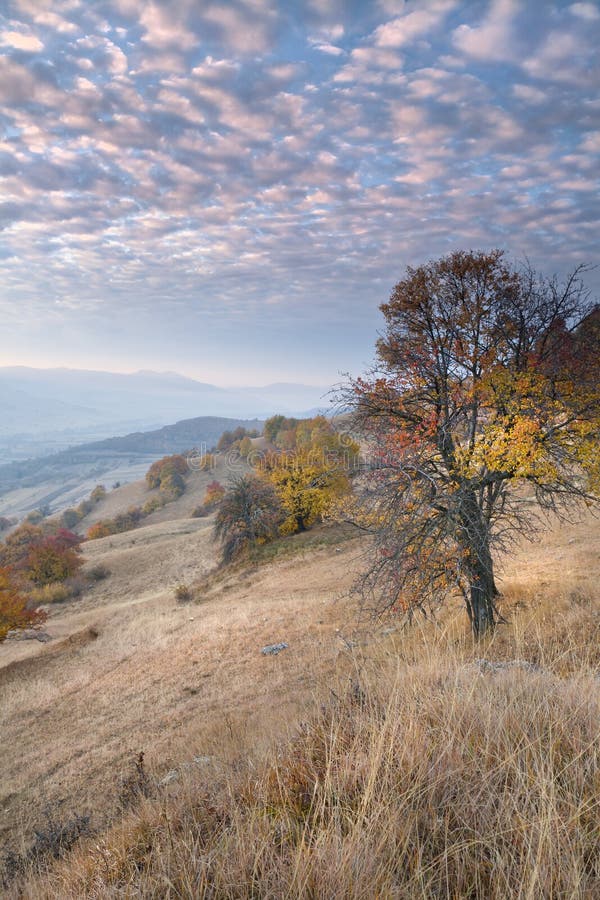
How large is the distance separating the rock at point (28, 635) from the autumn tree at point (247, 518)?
14072mm

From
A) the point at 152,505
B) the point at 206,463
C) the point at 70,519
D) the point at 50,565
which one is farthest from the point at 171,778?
the point at 206,463

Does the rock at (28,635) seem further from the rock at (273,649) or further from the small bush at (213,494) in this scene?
the small bush at (213,494)

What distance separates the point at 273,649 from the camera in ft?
46.2

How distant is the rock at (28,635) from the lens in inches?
1065

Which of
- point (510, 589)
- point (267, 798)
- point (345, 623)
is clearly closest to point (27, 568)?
point (345, 623)

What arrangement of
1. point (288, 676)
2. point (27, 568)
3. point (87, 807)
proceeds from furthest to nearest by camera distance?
point (27, 568) < point (288, 676) < point (87, 807)

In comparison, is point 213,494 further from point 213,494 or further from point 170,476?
point 170,476

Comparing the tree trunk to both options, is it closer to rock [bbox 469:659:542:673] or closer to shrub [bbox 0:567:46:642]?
rock [bbox 469:659:542:673]

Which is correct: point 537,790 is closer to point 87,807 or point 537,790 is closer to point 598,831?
point 598,831

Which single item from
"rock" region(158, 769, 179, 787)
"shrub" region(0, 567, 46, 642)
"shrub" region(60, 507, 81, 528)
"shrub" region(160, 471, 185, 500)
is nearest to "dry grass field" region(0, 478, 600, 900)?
"rock" region(158, 769, 179, 787)

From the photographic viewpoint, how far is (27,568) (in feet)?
150

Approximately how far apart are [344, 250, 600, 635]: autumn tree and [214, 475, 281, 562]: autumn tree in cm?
2699

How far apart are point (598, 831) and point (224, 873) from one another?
210 centimetres

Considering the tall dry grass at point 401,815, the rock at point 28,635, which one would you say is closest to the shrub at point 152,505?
the rock at point 28,635
